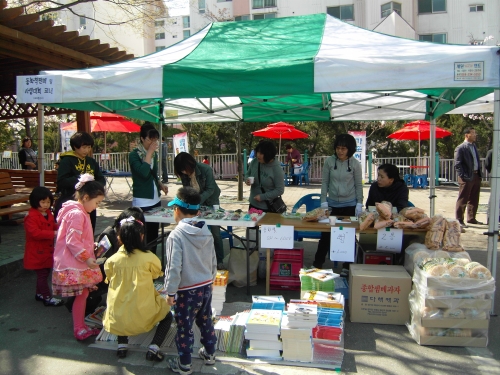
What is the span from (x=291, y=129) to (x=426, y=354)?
1256cm

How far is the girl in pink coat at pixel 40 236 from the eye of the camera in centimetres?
412

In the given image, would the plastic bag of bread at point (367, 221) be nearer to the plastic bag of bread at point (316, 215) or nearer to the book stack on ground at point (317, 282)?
the plastic bag of bread at point (316, 215)

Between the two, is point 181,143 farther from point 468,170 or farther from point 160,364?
point 160,364

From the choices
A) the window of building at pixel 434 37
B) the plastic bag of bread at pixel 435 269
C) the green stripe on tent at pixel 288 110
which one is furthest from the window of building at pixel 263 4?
the plastic bag of bread at pixel 435 269

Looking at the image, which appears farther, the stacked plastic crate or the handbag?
the handbag

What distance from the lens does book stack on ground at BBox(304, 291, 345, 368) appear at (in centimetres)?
325

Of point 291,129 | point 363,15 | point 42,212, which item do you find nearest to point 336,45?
point 42,212

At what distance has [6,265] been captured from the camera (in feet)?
16.9

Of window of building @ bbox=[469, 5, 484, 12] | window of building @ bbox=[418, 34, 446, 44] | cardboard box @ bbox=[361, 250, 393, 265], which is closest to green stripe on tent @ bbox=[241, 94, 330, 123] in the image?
cardboard box @ bbox=[361, 250, 393, 265]

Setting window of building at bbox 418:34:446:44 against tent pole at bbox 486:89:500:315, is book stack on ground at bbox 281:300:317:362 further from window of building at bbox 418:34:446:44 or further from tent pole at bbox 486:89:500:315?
window of building at bbox 418:34:446:44

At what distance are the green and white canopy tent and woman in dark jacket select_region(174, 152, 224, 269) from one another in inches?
29.4

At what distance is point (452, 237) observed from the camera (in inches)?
159

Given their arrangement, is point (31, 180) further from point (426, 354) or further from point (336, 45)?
point (426, 354)

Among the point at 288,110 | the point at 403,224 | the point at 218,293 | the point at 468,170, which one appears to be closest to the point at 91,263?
the point at 218,293
